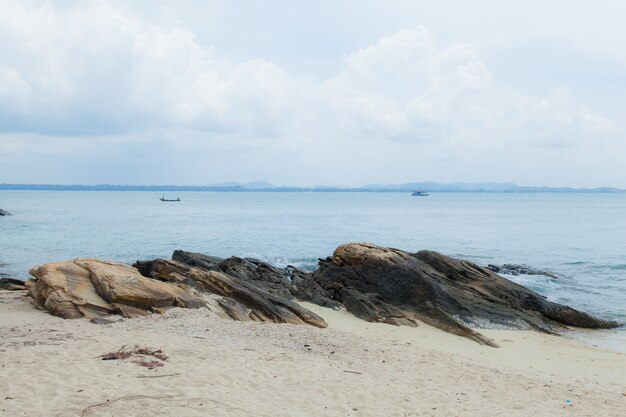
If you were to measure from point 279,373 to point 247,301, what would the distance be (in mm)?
6461

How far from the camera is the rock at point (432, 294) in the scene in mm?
17453

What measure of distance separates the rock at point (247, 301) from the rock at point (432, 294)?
251 cm

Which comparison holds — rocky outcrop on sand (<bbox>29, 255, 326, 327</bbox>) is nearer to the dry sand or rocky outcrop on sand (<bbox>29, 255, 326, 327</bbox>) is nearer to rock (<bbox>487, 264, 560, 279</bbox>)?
the dry sand

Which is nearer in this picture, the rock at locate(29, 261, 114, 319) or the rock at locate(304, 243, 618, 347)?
the rock at locate(29, 261, 114, 319)

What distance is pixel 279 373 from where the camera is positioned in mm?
10109

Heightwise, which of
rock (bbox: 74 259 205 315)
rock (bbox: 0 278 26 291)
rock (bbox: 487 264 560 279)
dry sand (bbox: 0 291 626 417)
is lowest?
rock (bbox: 487 264 560 279)

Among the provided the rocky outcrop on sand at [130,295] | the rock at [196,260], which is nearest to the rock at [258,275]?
the rock at [196,260]

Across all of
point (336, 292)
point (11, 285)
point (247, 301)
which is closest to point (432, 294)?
point (336, 292)

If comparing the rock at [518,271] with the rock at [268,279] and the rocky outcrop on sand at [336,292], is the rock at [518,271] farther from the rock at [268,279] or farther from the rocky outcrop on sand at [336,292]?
the rock at [268,279]

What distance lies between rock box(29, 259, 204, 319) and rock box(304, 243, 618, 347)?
240 inches

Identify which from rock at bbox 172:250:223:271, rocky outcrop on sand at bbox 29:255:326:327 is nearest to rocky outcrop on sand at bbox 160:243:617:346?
rock at bbox 172:250:223:271

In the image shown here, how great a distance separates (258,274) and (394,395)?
13.3 meters

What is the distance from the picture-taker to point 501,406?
29.5ft

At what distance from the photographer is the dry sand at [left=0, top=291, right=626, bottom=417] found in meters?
8.23
